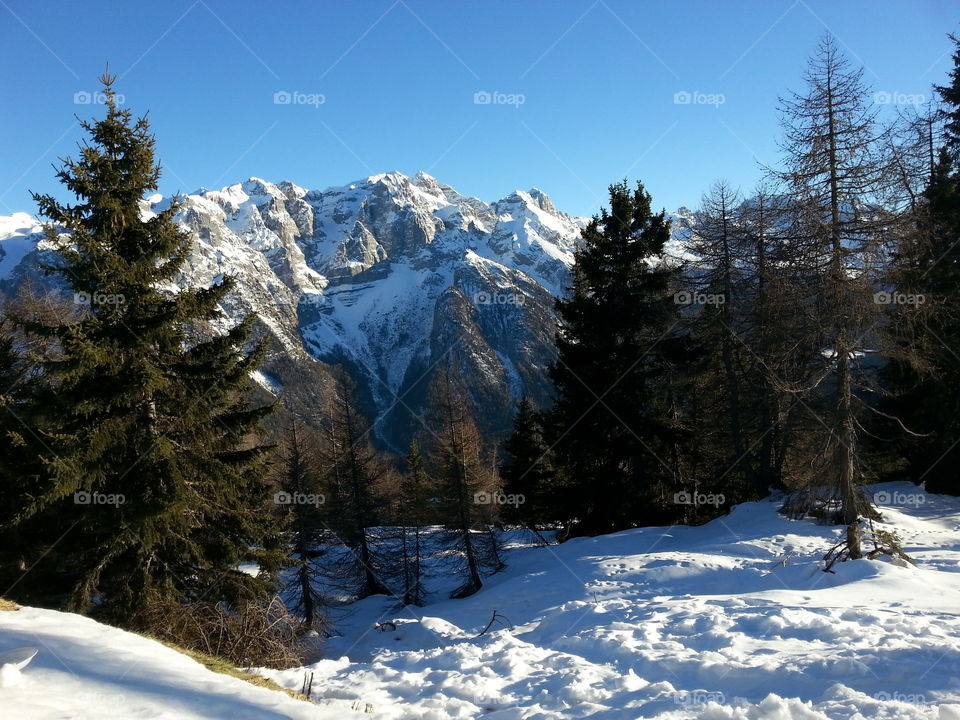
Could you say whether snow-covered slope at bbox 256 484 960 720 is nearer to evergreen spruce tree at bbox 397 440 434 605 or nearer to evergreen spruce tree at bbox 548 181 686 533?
evergreen spruce tree at bbox 548 181 686 533

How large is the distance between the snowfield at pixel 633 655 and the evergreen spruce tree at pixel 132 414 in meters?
2.86

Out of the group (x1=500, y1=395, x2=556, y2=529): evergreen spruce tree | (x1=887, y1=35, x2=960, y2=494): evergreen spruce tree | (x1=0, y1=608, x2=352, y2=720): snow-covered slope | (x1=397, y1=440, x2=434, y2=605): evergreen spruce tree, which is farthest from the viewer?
(x1=500, y1=395, x2=556, y2=529): evergreen spruce tree

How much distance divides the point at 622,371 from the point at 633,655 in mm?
13096

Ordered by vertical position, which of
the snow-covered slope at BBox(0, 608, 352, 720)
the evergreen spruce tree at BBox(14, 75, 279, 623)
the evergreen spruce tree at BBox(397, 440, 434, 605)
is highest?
the evergreen spruce tree at BBox(14, 75, 279, 623)

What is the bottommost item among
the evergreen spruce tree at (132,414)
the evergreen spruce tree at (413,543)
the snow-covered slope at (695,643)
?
the evergreen spruce tree at (413,543)

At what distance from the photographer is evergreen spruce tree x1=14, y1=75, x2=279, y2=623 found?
35.2 feet

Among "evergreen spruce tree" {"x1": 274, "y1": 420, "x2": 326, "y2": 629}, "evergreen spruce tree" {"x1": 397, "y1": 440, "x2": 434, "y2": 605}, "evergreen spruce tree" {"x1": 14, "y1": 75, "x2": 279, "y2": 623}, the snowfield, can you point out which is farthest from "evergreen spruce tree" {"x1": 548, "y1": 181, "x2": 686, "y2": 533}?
"evergreen spruce tree" {"x1": 14, "y1": 75, "x2": 279, "y2": 623}

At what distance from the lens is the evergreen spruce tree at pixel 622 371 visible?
797 inches

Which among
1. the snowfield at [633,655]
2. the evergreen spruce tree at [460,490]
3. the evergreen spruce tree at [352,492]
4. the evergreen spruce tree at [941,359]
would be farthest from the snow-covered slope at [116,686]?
the evergreen spruce tree at [941,359]

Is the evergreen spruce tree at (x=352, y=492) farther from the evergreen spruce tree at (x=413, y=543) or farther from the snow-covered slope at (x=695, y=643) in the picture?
the snow-covered slope at (x=695, y=643)

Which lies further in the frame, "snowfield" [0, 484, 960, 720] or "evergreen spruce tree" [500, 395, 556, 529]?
"evergreen spruce tree" [500, 395, 556, 529]

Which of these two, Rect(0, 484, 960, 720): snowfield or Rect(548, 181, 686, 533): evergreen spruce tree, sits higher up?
Rect(548, 181, 686, 533): evergreen spruce tree

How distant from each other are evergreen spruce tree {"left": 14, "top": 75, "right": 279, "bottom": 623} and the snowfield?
9.39 feet

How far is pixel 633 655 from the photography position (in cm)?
845
